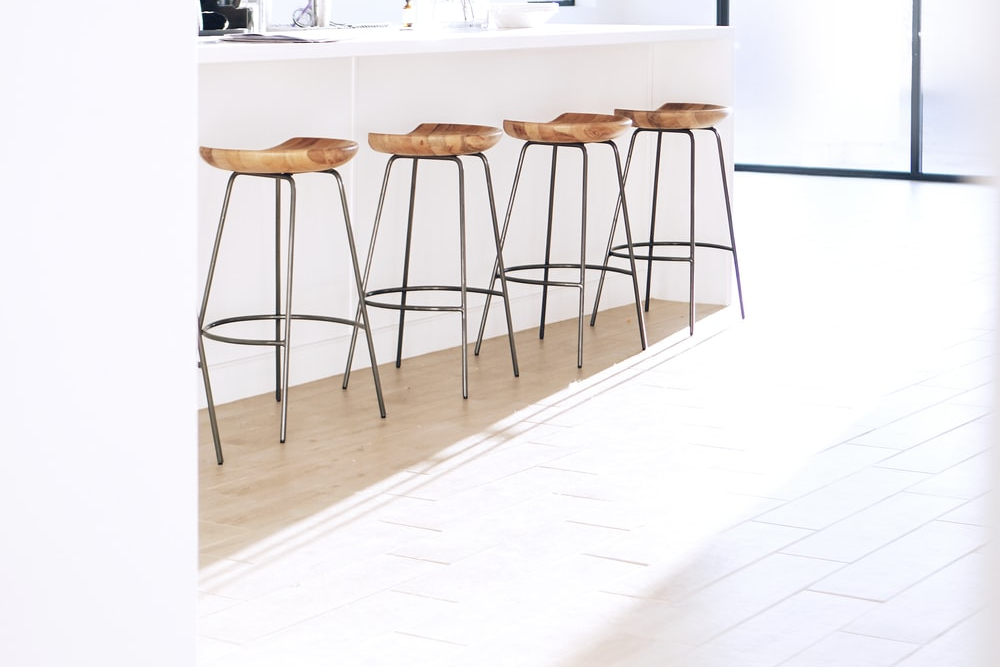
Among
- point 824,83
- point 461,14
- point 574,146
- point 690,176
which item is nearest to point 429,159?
point 574,146

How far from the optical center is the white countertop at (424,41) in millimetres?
3107

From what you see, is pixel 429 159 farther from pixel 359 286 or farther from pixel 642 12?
pixel 642 12

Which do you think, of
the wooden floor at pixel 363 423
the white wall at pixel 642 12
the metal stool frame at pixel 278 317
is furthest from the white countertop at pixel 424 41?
the white wall at pixel 642 12

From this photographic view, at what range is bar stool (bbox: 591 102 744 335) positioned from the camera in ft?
15.1

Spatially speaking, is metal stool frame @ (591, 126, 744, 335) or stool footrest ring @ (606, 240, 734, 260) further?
stool footrest ring @ (606, 240, 734, 260)

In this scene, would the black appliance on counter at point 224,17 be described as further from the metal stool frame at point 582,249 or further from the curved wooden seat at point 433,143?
the metal stool frame at point 582,249

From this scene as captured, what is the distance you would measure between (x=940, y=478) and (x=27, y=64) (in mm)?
2334

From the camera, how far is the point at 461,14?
493cm

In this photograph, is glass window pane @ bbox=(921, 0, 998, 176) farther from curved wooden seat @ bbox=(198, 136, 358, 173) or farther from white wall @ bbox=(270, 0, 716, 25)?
white wall @ bbox=(270, 0, 716, 25)

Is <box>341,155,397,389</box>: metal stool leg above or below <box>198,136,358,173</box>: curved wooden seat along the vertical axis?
below

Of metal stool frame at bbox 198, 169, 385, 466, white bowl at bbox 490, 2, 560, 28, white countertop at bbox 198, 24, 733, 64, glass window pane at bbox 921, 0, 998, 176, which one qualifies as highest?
white bowl at bbox 490, 2, 560, 28

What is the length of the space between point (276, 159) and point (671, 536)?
4.62 ft

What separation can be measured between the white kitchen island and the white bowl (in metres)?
0.08

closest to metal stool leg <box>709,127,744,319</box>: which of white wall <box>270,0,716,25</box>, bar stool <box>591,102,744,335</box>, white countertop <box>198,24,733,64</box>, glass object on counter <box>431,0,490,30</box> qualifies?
bar stool <box>591,102,744,335</box>
